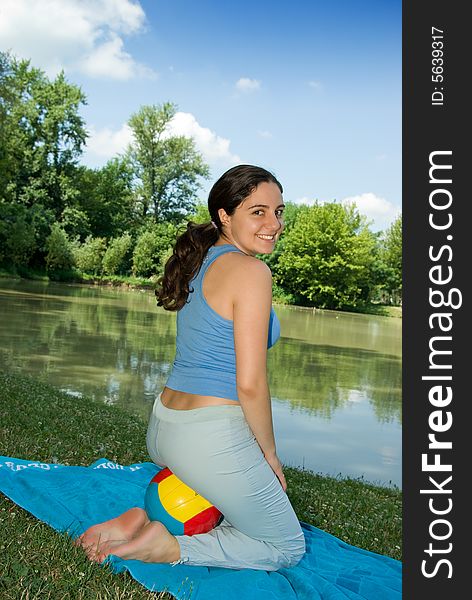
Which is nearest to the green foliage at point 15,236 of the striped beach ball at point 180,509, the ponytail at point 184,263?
the ponytail at point 184,263

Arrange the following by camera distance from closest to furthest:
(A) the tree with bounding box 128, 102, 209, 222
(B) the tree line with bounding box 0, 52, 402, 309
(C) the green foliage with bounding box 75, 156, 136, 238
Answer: (B) the tree line with bounding box 0, 52, 402, 309 → (C) the green foliage with bounding box 75, 156, 136, 238 → (A) the tree with bounding box 128, 102, 209, 222

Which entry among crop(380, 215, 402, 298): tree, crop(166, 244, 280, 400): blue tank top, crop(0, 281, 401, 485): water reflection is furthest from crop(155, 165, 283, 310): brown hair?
crop(380, 215, 402, 298): tree

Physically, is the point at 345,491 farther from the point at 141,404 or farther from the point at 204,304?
the point at 141,404

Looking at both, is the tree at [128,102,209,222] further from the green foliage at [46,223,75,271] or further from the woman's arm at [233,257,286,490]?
the woman's arm at [233,257,286,490]

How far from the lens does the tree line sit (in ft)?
147

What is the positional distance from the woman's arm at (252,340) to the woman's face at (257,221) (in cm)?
30

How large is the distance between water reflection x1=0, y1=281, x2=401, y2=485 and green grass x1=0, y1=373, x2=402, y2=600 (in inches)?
64.6

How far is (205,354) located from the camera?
3100 millimetres

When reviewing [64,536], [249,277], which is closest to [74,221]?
[64,536]

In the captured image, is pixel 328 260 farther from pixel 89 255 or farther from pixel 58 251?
pixel 58 251

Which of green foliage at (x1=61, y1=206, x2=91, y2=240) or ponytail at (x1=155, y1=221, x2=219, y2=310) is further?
green foliage at (x1=61, y1=206, x2=91, y2=240)

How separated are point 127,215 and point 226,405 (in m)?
57.0

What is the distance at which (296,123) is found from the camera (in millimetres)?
61312

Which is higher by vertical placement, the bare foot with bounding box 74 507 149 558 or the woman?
the woman
